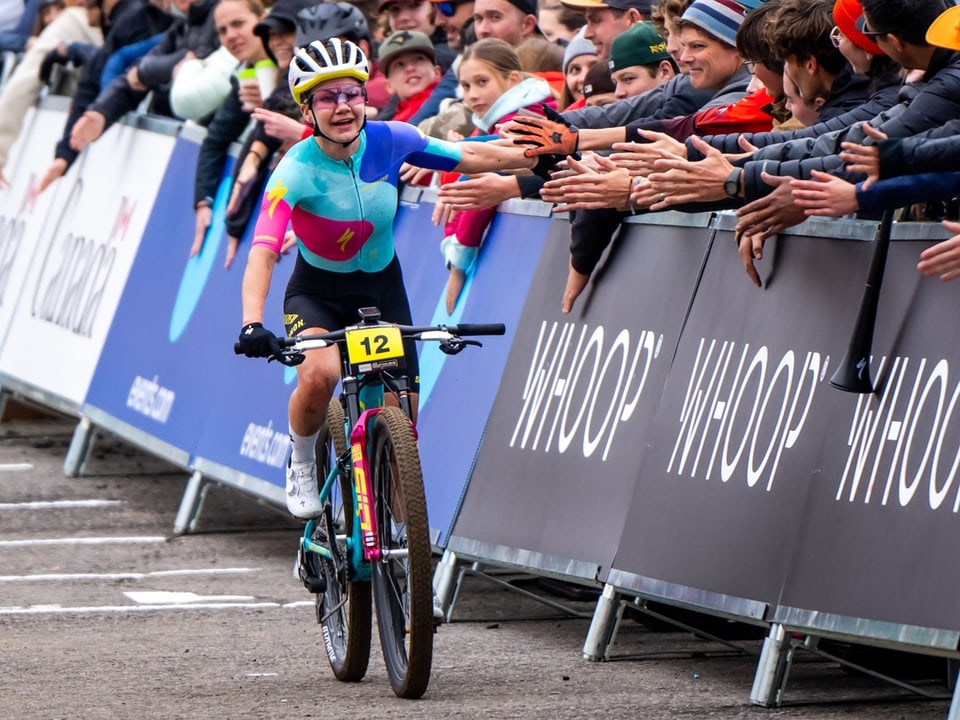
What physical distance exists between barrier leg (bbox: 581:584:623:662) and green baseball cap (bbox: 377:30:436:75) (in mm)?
3981

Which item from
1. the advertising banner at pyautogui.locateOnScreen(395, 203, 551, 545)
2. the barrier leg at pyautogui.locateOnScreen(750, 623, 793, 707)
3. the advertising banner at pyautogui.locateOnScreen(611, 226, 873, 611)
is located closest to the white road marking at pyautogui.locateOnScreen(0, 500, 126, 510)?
the advertising banner at pyautogui.locateOnScreen(395, 203, 551, 545)

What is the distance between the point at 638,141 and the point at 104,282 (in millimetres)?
5857

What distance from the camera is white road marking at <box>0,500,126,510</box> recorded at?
38.5 feet

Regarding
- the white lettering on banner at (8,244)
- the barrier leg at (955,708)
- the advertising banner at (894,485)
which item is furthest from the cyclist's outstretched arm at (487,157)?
the white lettering on banner at (8,244)

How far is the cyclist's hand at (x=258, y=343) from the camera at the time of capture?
646cm

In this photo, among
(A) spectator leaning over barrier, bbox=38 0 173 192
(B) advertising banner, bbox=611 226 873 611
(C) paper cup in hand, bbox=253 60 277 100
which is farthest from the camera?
(A) spectator leaning over barrier, bbox=38 0 173 192

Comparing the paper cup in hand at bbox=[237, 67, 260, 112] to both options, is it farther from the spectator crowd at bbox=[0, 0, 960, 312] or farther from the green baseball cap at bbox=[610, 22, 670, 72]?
the green baseball cap at bbox=[610, 22, 670, 72]

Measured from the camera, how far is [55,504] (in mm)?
11883

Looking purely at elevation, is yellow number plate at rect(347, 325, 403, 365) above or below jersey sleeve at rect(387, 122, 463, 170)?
below

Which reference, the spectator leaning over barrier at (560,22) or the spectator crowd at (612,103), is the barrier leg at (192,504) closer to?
the spectator crowd at (612,103)

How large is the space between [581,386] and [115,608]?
248 centimetres

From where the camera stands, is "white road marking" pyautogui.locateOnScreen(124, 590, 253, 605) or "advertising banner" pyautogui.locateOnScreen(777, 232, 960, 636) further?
"white road marking" pyautogui.locateOnScreen(124, 590, 253, 605)

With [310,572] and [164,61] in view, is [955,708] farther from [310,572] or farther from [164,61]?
[164,61]

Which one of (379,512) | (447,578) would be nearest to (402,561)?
(379,512)
